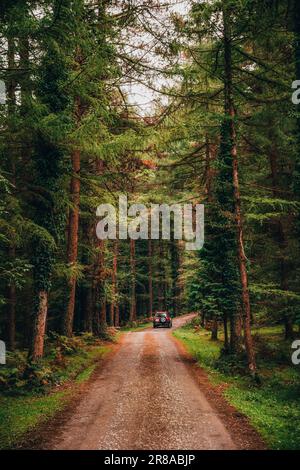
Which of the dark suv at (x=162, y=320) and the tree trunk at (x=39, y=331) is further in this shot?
the dark suv at (x=162, y=320)

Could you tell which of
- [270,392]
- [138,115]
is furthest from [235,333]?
[138,115]

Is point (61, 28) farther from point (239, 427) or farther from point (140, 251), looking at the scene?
point (140, 251)

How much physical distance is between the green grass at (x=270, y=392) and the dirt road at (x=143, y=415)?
90cm

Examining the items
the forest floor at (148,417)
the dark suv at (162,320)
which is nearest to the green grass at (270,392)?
the forest floor at (148,417)

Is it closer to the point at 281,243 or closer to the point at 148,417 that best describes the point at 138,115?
the point at 281,243

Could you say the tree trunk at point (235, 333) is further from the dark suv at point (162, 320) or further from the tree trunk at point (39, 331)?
the dark suv at point (162, 320)

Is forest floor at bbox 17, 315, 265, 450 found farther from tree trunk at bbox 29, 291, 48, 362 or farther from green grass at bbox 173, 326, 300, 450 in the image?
tree trunk at bbox 29, 291, 48, 362

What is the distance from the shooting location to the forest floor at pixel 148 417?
649 cm

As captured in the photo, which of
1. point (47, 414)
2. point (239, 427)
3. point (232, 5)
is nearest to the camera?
point (239, 427)

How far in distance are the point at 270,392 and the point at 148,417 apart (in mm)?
4562

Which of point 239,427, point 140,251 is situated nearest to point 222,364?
point 239,427

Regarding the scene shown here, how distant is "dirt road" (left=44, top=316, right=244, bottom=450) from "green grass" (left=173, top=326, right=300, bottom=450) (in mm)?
897
